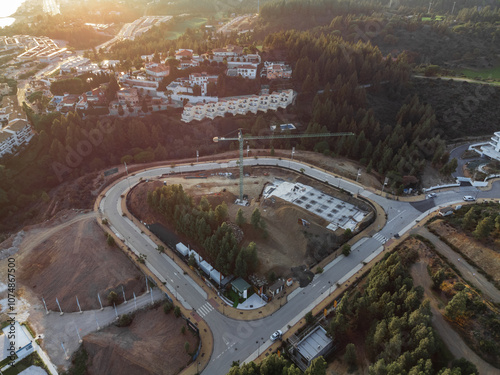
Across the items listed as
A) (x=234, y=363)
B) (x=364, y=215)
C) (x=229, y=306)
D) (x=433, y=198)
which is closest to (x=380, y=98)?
(x=433, y=198)

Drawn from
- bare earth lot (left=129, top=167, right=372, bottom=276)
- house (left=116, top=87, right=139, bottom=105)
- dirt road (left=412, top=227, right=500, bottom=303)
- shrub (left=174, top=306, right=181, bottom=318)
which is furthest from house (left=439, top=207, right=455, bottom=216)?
house (left=116, top=87, right=139, bottom=105)

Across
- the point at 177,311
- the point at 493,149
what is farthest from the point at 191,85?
the point at 493,149

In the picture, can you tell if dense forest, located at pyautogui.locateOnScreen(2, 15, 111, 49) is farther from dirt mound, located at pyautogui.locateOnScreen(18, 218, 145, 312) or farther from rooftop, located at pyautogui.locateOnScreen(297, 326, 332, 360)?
rooftop, located at pyautogui.locateOnScreen(297, 326, 332, 360)

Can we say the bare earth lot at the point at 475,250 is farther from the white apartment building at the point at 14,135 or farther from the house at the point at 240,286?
the white apartment building at the point at 14,135

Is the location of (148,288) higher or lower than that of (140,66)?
lower

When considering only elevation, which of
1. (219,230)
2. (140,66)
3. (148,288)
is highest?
(140,66)

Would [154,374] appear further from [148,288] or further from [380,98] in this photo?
[380,98]
